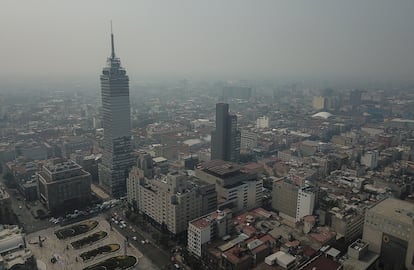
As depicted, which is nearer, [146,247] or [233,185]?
[146,247]

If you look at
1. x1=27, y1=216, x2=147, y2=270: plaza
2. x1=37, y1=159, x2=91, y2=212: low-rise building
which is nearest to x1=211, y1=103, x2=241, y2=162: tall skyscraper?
x1=37, y1=159, x2=91, y2=212: low-rise building

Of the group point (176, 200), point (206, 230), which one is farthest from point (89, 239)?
point (206, 230)

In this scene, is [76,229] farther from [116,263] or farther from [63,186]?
[116,263]

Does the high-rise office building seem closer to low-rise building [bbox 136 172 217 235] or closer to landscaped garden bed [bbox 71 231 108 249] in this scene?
low-rise building [bbox 136 172 217 235]

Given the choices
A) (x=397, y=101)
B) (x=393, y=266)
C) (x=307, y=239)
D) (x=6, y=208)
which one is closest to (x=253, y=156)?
(x=307, y=239)

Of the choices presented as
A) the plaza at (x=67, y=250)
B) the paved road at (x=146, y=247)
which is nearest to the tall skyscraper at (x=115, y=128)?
the paved road at (x=146, y=247)

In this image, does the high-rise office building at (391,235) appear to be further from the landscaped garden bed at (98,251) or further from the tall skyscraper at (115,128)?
the tall skyscraper at (115,128)
